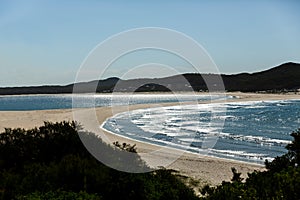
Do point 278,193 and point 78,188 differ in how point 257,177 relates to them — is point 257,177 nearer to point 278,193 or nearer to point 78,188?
point 278,193

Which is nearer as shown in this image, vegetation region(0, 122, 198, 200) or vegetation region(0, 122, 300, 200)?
vegetation region(0, 122, 300, 200)

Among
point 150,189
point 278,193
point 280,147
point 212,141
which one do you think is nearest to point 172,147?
point 212,141

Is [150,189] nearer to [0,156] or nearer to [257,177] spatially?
[257,177]

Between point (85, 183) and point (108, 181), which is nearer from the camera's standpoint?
point (85, 183)

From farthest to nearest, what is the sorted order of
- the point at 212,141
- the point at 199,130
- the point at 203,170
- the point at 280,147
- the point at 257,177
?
1. the point at 199,130
2. the point at 212,141
3. the point at 280,147
4. the point at 203,170
5. the point at 257,177

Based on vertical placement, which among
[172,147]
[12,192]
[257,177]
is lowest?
[172,147]

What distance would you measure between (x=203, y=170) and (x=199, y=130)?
16537 millimetres

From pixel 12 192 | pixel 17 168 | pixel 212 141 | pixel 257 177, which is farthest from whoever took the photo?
pixel 212 141

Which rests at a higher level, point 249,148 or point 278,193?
point 278,193

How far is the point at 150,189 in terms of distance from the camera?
6.93 m

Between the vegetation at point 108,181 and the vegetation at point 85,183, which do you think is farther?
the vegetation at point 85,183

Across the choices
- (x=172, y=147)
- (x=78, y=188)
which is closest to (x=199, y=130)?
(x=172, y=147)

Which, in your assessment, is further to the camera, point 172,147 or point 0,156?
point 172,147

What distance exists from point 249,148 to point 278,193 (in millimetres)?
20476
